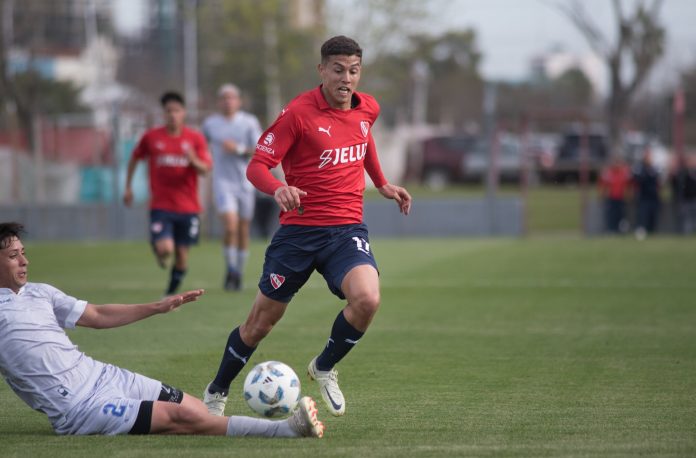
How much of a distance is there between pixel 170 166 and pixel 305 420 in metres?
7.93

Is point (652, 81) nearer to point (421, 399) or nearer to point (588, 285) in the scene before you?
point (588, 285)

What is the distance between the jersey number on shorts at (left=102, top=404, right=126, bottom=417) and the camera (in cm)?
612

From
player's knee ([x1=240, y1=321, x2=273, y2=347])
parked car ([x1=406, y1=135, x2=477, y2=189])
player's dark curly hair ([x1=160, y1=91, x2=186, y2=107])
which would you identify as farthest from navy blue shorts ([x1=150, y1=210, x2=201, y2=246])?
parked car ([x1=406, y1=135, x2=477, y2=189])

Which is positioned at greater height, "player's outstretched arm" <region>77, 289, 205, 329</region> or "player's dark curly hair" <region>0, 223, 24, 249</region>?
"player's dark curly hair" <region>0, 223, 24, 249</region>

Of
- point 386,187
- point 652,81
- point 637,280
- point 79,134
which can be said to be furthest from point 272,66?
point 386,187

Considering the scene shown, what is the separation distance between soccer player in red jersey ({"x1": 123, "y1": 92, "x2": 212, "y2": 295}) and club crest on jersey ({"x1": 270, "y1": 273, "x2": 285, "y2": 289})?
6.72 metres

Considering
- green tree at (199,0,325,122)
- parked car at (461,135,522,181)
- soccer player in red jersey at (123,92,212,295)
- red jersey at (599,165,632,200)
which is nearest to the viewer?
soccer player in red jersey at (123,92,212,295)

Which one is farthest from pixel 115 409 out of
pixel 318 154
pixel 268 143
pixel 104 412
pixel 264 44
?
pixel 264 44

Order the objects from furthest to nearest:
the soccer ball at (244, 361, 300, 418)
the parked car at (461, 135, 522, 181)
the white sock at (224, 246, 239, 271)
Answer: the parked car at (461, 135, 522, 181), the white sock at (224, 246, 239, 271), the soccer ball at (244, 361, 300, 418)

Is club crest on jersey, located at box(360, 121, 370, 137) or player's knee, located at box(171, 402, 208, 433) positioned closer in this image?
player's knee, located at box(171, 402, 208, 433)

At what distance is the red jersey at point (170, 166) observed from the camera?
1365cm

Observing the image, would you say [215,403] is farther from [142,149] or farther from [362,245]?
[142,149]

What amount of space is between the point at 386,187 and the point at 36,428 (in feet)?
9.34

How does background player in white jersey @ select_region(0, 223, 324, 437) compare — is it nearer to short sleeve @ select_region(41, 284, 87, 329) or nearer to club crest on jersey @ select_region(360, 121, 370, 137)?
short sleeve @ select_region(41, 284, 87, 329)
